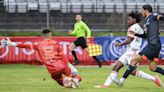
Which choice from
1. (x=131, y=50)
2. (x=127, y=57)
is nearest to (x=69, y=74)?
(x=127, y=57)

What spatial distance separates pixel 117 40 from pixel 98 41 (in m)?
0.88

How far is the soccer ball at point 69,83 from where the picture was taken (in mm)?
13867

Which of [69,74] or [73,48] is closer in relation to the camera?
[69,74]

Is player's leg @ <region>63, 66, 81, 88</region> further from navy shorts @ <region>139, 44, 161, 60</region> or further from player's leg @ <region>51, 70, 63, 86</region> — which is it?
navy shorts @ <region>139, 44, 161, 60</region>

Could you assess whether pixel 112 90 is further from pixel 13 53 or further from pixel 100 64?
pixel 13 53

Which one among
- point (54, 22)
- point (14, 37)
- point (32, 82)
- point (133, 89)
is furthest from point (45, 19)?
Answer: point (133, 89)

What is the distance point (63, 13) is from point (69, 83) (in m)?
16.3

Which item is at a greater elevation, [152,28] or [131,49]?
[152,28]

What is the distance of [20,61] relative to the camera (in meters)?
26.0

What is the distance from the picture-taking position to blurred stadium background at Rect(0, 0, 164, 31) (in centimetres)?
2912

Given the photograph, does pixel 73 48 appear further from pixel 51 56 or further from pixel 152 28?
pixel 152 28

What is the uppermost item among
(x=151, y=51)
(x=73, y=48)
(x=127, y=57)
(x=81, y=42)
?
(x=151, y=51)

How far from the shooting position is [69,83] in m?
13.9

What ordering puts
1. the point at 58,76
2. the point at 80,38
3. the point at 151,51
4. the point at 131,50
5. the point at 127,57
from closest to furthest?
1. the point at 151,51
2. the point at 58,76
3. the point at 127,57
4. the point at 131,50
5. the point at 80,38
